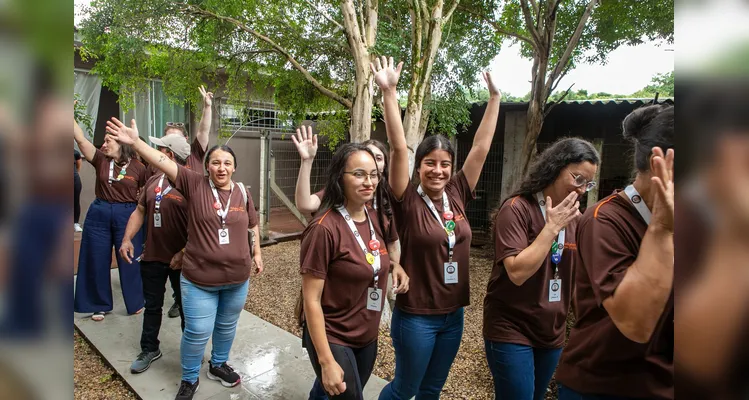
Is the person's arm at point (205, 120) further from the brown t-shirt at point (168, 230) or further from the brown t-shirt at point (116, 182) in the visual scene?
the brown t-shirt at point (116, 182)

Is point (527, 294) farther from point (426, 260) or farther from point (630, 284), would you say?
point (630, 284)

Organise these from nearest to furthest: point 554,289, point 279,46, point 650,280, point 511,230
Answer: point 650,280
point 511,230
point 554,289
point 279,46

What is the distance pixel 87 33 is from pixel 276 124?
16.0 feet

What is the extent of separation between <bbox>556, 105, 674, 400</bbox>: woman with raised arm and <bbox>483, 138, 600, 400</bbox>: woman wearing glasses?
0.61 m

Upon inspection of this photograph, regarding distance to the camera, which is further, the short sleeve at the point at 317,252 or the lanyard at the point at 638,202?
the short sleeve at the point at 317,252

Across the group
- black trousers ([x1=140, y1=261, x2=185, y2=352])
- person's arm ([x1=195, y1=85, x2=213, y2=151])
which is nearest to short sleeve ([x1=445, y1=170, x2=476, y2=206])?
person's arm ([x1=195, y1=85, x2=213, y2=151])

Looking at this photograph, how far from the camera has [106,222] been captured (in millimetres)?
4387

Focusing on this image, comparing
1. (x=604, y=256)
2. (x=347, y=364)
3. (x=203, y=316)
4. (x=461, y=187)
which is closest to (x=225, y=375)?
(x=203, y=316)

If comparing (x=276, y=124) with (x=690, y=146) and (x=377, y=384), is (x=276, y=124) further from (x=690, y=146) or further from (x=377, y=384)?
(x=690, y=146)

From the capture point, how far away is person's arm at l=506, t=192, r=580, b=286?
1.84m

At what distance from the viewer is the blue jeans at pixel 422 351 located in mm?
Answer: 2395

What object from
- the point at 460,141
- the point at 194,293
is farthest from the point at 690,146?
the point at 460,141

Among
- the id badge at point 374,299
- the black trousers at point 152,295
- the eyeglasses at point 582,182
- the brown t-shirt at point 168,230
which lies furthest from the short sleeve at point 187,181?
the eyeglasses at point 582,182

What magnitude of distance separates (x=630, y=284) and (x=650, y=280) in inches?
2.9
